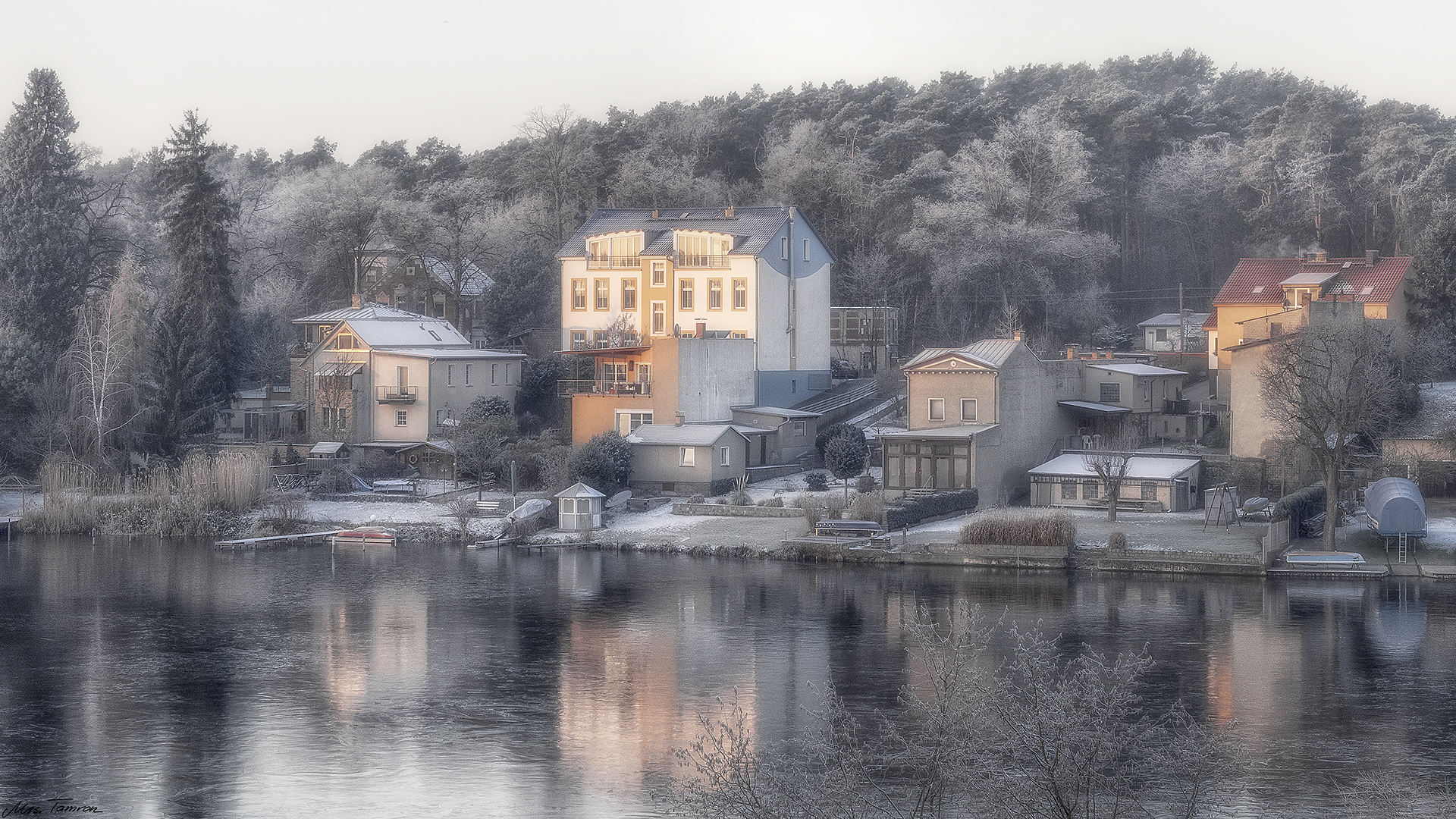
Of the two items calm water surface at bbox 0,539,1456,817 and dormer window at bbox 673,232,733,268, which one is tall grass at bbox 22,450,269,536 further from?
dormer window at bbox 673,232,733,268

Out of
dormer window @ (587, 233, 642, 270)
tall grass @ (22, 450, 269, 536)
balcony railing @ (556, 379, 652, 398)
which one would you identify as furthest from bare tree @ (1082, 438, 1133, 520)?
tall grass @ (22, 450, 269, 536)

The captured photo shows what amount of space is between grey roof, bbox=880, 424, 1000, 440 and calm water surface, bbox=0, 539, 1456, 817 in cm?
720

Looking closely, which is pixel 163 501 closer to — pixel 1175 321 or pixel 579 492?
pixel 579 492

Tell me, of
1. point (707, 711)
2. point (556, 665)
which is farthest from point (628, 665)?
point (707, 711)

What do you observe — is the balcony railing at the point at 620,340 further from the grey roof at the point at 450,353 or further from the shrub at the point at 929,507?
the shrub at the point at 929,507

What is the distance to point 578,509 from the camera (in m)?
42.1

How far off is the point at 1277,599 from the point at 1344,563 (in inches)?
149

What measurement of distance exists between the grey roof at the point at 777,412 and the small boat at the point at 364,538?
1353 cm

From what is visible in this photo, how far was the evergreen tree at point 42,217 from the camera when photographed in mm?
54719

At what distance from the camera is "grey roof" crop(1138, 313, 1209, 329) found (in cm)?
6281

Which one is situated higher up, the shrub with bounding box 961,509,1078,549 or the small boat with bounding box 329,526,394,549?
the shrub with bounding box 961,509,1078,549

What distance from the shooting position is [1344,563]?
34406 millimetres

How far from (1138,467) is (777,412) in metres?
12.9

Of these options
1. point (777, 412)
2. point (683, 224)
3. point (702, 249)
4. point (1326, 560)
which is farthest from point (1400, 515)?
point (683, 224)
